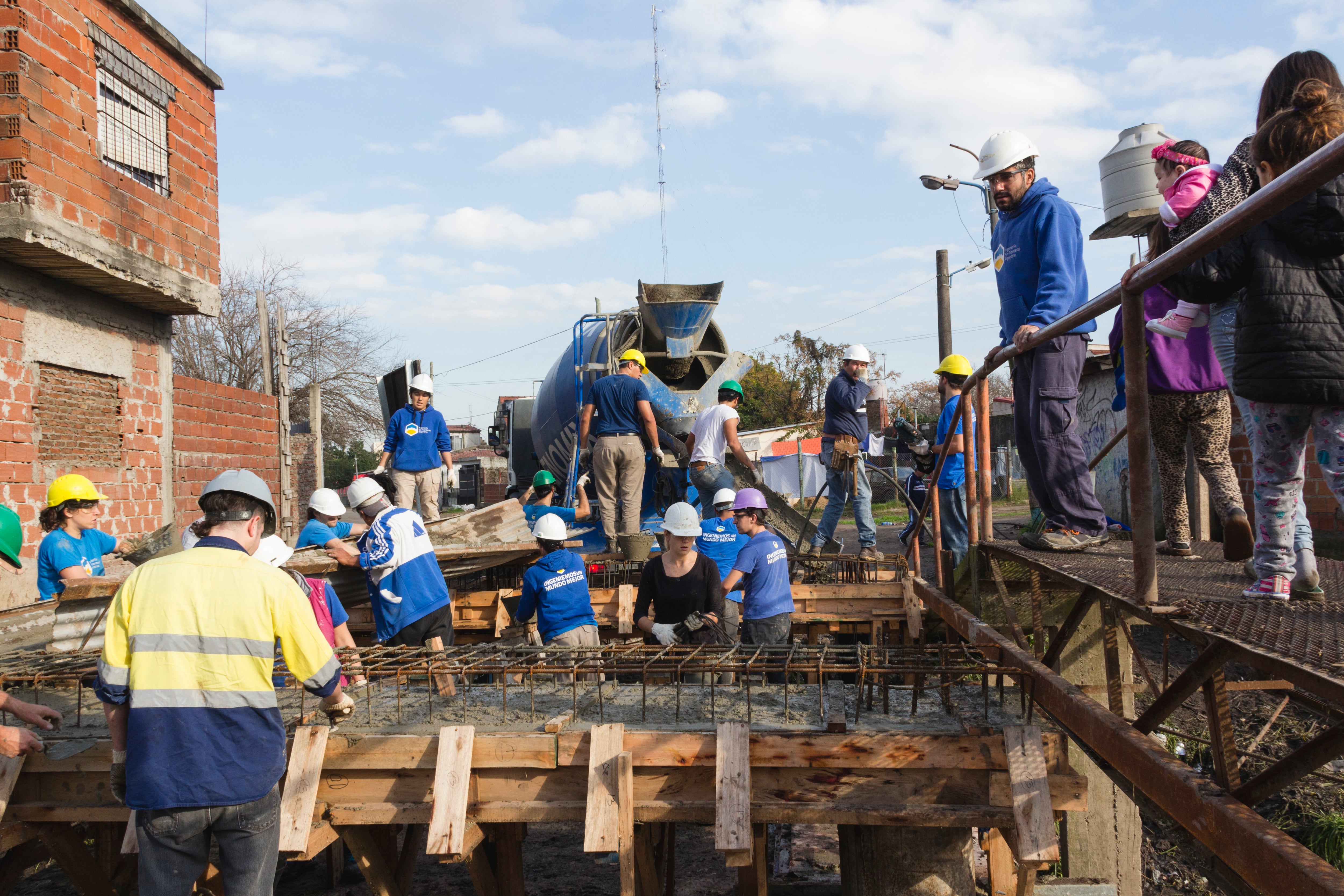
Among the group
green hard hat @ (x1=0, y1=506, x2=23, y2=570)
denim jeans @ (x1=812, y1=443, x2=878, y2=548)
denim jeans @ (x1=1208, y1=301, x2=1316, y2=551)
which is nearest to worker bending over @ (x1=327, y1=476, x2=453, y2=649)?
green hard hat @ (x1=0, y1=506, x2=23, y2=570)

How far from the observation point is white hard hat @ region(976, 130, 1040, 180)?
172 inches

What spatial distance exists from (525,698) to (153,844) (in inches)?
78.9

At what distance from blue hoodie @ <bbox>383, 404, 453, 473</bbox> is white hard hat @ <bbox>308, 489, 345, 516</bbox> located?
1.99m

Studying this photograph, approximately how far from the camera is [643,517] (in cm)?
988

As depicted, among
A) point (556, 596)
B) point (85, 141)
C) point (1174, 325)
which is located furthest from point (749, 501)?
point (85, 141)

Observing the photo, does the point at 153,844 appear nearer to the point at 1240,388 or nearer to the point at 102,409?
the point at 1240,388

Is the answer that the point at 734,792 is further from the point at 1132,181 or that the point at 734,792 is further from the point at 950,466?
the point at 1132,181

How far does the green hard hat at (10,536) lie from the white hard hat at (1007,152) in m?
5.32

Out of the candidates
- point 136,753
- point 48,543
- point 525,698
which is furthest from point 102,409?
point 136,753

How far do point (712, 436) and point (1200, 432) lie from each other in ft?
15.9

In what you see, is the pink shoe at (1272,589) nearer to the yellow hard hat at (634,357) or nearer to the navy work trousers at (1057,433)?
the navy work trousers at (1057,433)

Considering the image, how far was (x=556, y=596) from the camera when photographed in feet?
19.5

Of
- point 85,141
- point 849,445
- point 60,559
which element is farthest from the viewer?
point 849,445

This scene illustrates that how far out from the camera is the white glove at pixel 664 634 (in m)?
5.74
